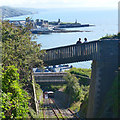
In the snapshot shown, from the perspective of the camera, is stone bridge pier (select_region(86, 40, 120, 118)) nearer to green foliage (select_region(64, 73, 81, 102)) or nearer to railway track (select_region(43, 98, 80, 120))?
railway track (select_region(43, 98, 80, 120))

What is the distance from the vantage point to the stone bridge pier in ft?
11.3

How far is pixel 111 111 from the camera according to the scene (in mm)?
3402

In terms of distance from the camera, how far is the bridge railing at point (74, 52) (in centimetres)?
1176

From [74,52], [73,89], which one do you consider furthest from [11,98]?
[73,89]

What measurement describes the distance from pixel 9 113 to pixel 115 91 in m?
4.24

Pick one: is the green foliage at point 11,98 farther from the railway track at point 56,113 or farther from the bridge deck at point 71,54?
the railway track at point 56,113

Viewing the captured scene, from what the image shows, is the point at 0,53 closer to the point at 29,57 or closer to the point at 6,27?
the point at 29,57

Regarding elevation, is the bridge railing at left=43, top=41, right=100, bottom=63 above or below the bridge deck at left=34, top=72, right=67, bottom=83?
above

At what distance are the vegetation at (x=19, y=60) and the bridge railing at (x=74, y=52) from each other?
1.81 feet

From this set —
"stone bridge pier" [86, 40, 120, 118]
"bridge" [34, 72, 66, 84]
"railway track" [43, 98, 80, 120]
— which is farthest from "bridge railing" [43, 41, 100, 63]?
"stone bridge pier" [86, 40, 120, 118]

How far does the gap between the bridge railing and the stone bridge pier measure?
24.3ft

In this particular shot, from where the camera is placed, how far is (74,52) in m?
12.5

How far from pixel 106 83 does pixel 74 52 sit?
8.89 metres

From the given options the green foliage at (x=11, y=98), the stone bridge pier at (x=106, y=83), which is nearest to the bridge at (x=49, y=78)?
the green foliage at (x=11, y=98)
